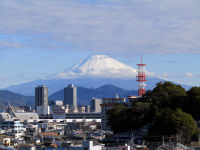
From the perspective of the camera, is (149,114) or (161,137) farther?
(149,114)

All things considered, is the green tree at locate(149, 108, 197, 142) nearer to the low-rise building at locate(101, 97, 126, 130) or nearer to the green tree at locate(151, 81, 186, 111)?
the green tree at locate(151, 81, 186, 111)

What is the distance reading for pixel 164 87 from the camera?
71500 mm

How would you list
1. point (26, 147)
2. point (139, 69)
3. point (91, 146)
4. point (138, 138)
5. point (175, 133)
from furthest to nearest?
1. point (139, 69)
2. point (138, 138)
3. point (175, 133)
4. point (26, 147)
5. point (91, 146)

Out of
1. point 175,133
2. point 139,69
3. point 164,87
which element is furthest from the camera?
point 139,69

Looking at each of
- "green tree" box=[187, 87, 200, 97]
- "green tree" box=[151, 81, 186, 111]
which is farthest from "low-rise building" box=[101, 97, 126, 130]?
"green tree" box=[187, 87, 200, 97]

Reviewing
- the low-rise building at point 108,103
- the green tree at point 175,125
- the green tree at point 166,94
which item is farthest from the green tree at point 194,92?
the low-rise building at point 108,103

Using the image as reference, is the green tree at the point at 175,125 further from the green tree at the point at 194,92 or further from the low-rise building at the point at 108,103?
the low-rise building at the point at 108,103

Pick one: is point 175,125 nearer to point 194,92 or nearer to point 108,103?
point 194,92

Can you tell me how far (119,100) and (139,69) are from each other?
20.6ft

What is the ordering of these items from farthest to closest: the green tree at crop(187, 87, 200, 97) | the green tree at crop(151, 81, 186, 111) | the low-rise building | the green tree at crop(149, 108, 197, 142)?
1. the low-rise building
2. the green tree at crop(151, 81, 186, 111)
3. the green tree at crop(187, 87, 200, 97)
4. the green tree at crop(149, 108, 197, 142)

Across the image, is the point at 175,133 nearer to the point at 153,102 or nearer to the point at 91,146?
the point at 153,102

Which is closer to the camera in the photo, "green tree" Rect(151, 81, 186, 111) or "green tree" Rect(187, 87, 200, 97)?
"green tree" Rect(187, 87, 200, 97)

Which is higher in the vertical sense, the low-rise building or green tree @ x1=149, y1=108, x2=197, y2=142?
the low-rise building

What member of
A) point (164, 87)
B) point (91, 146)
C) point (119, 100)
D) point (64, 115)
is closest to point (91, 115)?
point (64, 115)
